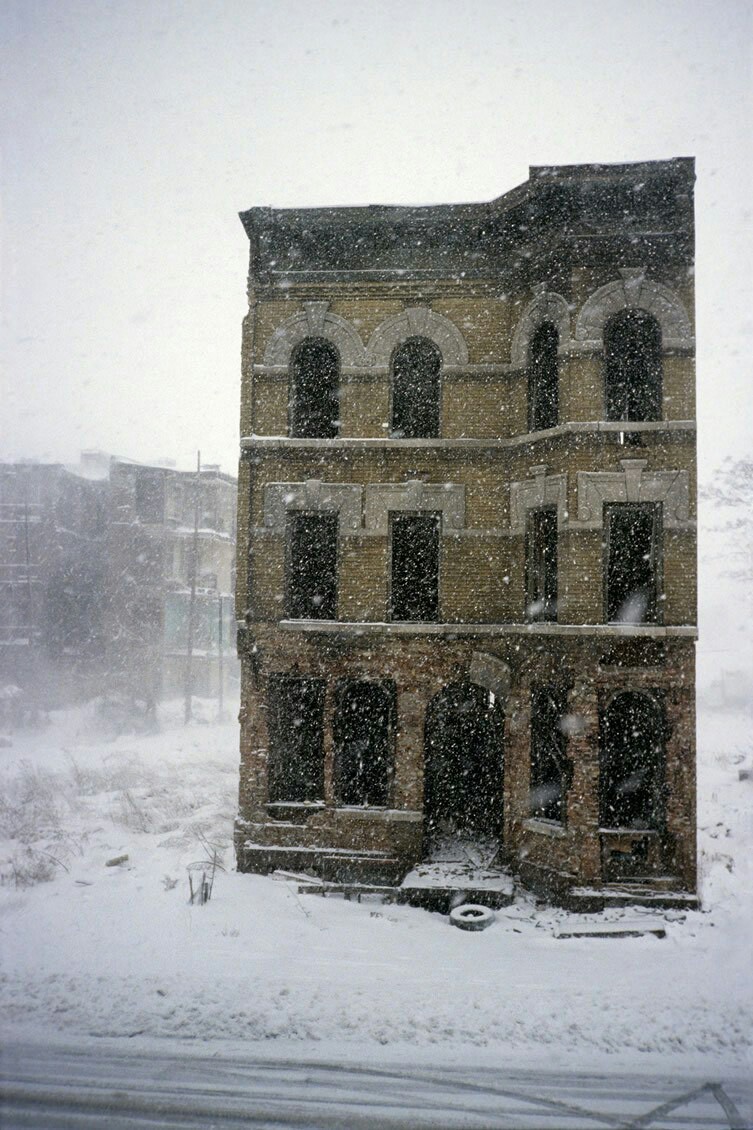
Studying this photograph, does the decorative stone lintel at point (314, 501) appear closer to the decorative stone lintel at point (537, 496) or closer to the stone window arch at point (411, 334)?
the stone window arch at point (411, 334)

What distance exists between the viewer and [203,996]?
7625 millimetres

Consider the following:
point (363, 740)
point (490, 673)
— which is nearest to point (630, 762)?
point (490, 673)

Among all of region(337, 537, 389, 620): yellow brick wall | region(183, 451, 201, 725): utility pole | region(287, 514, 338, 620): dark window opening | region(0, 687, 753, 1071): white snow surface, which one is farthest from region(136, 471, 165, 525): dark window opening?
region(337, 537, 389, 620): yellow brick wall

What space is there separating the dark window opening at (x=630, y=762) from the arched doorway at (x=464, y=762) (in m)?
1.86

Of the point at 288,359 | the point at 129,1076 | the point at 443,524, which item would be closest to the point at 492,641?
the point at 443,524

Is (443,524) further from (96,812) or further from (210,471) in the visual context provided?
(210,471)

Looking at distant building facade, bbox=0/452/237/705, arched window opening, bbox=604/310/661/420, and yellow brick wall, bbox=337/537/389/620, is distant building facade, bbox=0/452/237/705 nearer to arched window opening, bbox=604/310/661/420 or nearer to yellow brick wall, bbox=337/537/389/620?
yellow brick wall, bbox=337/537/389/620

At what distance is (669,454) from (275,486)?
6.26m

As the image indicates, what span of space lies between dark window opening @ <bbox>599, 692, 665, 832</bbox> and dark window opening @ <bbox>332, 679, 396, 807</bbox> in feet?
11.1

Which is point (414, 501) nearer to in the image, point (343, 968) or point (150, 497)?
point (343, 968)

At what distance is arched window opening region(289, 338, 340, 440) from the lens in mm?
12680

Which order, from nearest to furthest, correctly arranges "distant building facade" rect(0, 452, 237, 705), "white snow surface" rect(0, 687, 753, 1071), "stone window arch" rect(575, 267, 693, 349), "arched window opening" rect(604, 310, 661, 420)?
"white snow surface" rect(0, 687, 753, 1071)
"stone window arch" rect(575, 267, 693, 349)
"arched window opening" rect(604, 310, 661, 420)
"distant building facade" rect(0, 452, 237, 705)

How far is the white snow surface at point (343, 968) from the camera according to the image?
695 cm

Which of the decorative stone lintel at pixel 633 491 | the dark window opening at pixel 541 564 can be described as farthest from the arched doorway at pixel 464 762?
the decorative stone lintel at pixel 633 491
